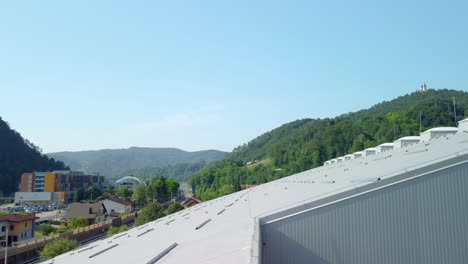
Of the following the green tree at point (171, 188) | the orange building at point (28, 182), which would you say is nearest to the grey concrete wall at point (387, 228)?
the green tree at point (171, 188)

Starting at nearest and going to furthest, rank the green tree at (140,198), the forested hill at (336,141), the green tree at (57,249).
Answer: the green tree at (57,249)
the green tree at (140,198)
the forested hill at (336,141)

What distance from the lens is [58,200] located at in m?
79.1

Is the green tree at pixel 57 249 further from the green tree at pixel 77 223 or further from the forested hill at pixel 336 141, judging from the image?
the forested hill at pixel 336 141

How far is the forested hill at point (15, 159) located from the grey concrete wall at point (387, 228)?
314 ft

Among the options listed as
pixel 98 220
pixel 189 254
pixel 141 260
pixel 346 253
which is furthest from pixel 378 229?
pixel 98 220

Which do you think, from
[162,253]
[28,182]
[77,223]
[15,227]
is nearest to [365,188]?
[162,253]

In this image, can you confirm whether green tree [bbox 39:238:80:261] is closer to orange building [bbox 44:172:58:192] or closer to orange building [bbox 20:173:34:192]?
orange building [bbox 44:172:58:192]

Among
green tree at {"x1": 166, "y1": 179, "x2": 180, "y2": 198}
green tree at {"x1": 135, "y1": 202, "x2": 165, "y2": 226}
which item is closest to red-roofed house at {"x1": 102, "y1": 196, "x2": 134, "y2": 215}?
green tree at {"x1": 166, "y1": 179, "x2": 180, "y2": 198}

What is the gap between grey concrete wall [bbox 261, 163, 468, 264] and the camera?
7996mm

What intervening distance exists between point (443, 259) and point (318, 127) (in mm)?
99469

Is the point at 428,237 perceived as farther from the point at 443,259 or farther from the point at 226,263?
the point at 226,263

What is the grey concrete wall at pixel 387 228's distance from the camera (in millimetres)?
7996

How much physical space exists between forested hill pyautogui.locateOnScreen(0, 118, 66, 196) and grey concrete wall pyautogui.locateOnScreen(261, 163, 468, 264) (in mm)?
95852

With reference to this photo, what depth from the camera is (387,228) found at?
841 centimetres
